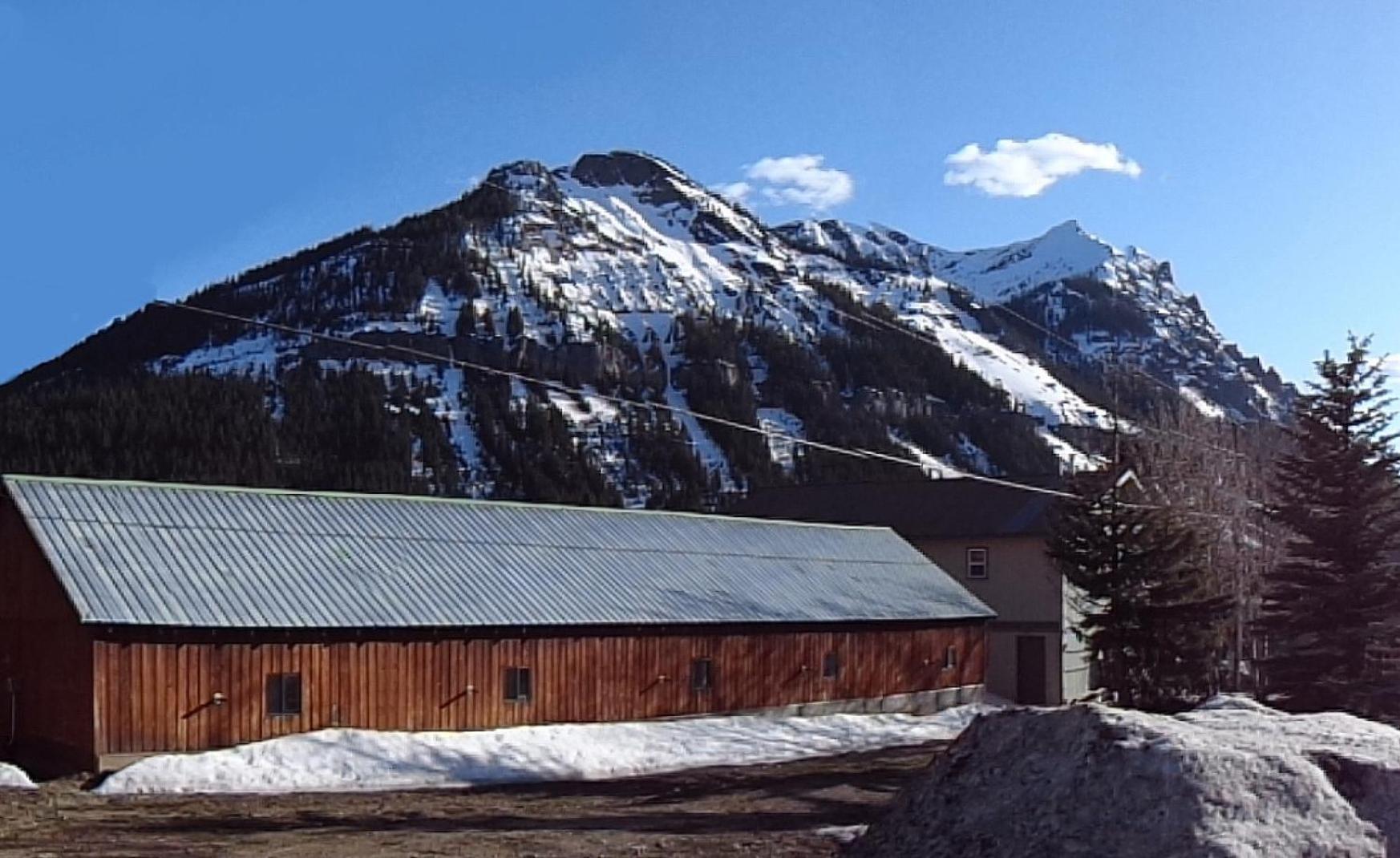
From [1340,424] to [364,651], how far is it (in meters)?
22.0

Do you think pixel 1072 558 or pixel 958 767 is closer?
pixel 958 767

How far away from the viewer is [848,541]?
43.4m

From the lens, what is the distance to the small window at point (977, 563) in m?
47.1

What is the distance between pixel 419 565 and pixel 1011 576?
22.1 metres

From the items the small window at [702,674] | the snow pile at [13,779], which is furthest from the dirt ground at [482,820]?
the small window at [702,674]

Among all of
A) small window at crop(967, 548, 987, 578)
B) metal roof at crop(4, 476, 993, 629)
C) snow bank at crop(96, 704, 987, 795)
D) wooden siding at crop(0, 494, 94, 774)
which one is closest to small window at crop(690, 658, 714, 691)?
snow bank at crop(96, 704, 987, 795)

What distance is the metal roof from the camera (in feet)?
84.4

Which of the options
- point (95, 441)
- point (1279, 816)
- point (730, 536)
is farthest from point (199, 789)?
point (95, 441)

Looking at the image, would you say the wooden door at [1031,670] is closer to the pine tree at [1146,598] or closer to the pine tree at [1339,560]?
the pine tree at [1146,598]

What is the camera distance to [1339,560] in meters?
33.2

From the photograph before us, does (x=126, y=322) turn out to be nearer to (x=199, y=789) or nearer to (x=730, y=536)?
(x=730, y=536)

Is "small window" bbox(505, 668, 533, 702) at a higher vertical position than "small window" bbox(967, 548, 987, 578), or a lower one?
lower

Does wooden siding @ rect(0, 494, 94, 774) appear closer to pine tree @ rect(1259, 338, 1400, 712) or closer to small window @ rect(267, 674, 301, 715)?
small window @ rect(267, 674, 301, 715)

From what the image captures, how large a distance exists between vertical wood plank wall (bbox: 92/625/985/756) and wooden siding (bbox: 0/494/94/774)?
0.66 m
